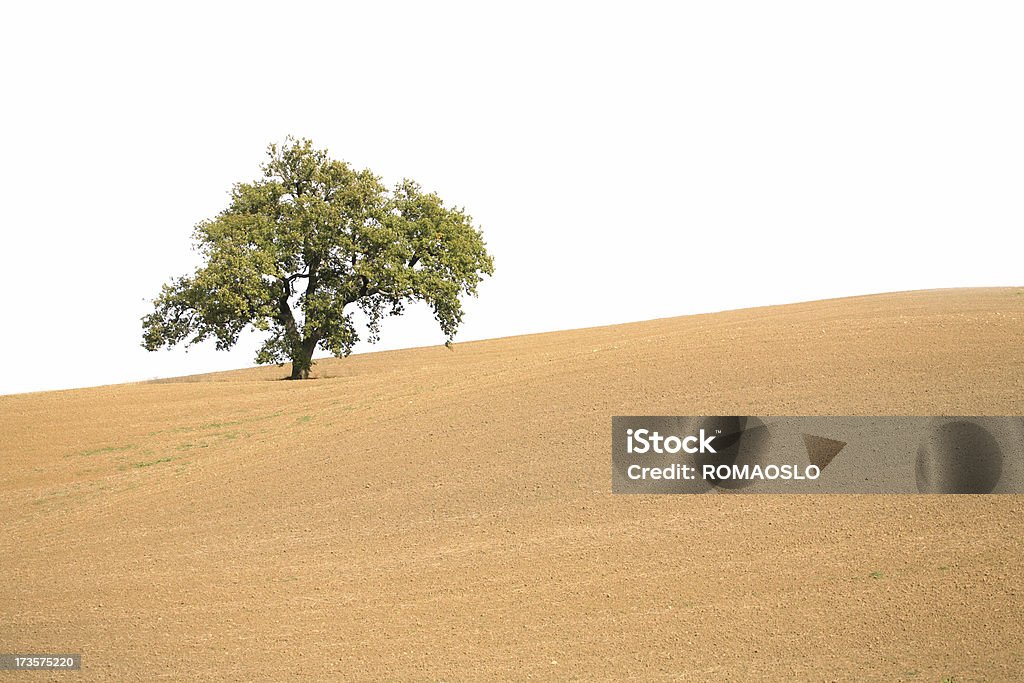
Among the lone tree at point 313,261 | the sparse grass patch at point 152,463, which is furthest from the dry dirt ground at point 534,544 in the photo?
the lone tree at point 313,261

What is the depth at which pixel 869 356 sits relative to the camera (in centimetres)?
1916

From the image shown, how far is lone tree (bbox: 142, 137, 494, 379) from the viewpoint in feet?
104

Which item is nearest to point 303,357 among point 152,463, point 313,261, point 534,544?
point 313,261

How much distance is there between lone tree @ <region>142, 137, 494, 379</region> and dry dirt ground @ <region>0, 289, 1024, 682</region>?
9106 mm

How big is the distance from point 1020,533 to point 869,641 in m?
3.63

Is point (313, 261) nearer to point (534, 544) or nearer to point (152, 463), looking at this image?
point (152, 463)

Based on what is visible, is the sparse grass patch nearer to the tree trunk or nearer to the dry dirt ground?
the dry dirt ground

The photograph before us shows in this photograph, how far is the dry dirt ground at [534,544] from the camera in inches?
435

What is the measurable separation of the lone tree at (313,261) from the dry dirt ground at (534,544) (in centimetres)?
911

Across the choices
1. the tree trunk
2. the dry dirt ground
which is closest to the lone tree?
the tree trunk

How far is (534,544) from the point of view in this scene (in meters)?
13.8

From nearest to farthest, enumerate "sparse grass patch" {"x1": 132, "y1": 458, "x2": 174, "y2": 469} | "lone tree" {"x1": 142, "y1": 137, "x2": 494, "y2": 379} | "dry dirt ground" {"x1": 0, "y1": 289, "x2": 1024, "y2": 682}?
"dry dirt ground" {"x1": 0, "y1": 289, "x2": 1024, "y2": 682}, "sparse grass patch" {"x1": 132, "y1": 458, "x2": 174, "y2": 469}, "lone tree" {"x1": 142, "y1": 137, "x2": 494, "y2": 379}

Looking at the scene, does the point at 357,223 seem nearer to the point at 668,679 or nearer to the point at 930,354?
the point at 930,354

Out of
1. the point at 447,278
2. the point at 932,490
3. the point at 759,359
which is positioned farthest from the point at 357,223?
the point at 932,490
